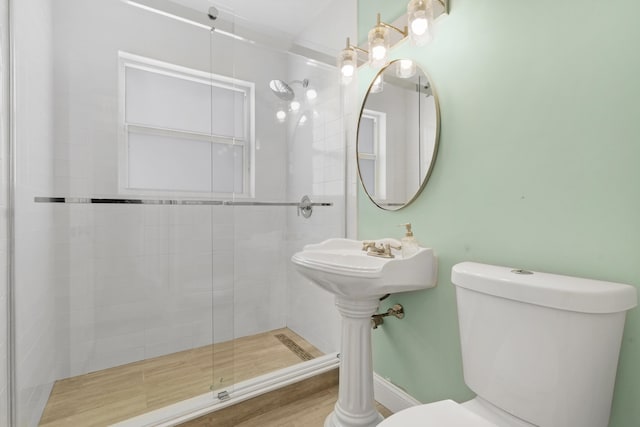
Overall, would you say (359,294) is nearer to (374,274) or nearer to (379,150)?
(374,274)

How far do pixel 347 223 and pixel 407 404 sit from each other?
39.4 inches

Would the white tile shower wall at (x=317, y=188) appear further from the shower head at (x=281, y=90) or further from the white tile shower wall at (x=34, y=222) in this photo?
the white tile shower wall at (x=34, y=222)

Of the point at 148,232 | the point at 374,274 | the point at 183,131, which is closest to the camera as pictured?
the point at 374,274

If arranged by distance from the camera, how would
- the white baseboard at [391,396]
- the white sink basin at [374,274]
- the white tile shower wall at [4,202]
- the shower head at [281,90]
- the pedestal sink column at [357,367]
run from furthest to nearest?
the shower head at [281,90]
the white baseboard at [391,396]
the pedestal sink column at [357,367]
the white sink basin at [374,274]
the white tile shower wall at [4,202]

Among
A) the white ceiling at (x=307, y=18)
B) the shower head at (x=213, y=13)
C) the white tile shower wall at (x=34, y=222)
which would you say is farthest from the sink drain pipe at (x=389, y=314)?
the shower head at (x=213, y=13)

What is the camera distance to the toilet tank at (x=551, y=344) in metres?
0.77

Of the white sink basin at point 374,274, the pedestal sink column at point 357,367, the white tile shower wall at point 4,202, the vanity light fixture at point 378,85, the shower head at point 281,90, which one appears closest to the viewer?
the white tile shower wall at point 4,202

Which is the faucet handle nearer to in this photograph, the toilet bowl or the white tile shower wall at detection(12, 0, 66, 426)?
the toilet bowl

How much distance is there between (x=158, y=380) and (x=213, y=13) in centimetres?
199

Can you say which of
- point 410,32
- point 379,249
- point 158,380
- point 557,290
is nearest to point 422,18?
point 410,32

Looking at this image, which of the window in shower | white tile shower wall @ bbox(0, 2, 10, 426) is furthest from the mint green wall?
white tile shower wall @ bbox(0, 2, 10, 426)

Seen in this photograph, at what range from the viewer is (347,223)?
1.95 metres

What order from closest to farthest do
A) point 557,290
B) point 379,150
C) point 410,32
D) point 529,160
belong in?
point 557,290 < point 529,160 < point 410,32 < point 379,150

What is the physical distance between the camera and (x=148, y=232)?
1799 mm
